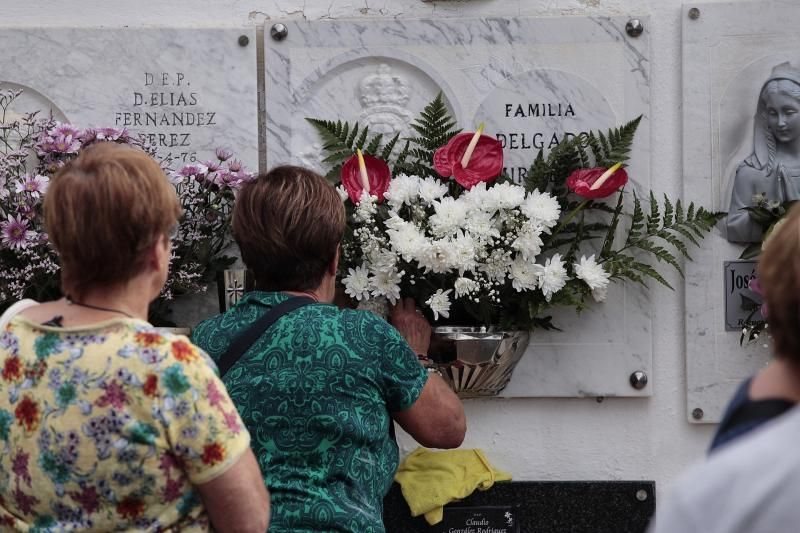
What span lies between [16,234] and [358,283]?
97 cm

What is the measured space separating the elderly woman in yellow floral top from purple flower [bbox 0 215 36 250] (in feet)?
4.30

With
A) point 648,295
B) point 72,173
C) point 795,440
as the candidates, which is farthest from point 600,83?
point 795,440

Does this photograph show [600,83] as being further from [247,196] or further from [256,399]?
[256,399]

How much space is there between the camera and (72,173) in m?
1.92

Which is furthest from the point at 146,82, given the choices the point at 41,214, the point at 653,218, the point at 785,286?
the point at 785,286

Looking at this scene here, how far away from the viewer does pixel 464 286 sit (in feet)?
10.5

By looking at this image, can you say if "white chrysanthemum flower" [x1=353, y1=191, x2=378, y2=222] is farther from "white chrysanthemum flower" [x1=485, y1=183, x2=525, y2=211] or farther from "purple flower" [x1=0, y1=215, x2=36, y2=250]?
"purple flower" [x1=0, y1=215, x2=36, y2=250]

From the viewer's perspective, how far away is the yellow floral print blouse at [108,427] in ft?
6.04

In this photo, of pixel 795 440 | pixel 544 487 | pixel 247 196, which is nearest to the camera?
pixel 795 440

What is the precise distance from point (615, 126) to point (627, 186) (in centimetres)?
20

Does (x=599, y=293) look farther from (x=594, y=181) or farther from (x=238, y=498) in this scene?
(x=238, y=498)

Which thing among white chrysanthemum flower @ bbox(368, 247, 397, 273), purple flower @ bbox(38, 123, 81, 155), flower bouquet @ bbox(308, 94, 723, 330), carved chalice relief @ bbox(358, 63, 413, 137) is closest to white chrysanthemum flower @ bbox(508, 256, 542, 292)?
flower bouquet @ bbox(308, 94, 723, 330)

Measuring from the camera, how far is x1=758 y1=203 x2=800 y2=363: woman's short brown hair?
1503mm

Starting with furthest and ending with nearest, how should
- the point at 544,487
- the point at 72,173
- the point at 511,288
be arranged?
the point at 544,487 < the point at 511,288 < the point at 72,173
